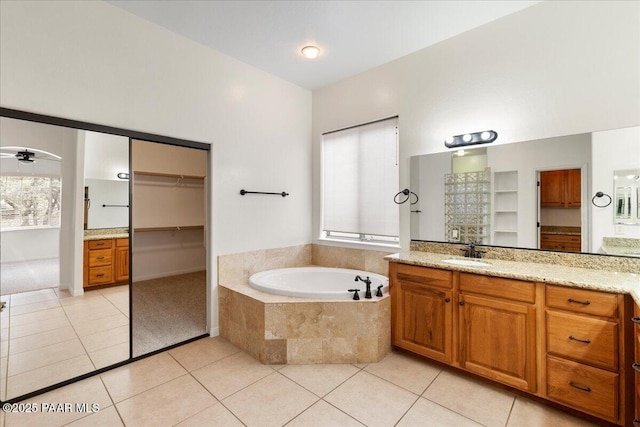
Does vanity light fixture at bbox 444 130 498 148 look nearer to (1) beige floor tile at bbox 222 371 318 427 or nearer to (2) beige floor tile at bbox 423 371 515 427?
(2) beige floor tile at bbox 423 371 515 427

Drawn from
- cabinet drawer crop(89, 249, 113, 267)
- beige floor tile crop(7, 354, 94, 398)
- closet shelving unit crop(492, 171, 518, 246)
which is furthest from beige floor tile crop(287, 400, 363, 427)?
cabinet drawer crop(89, 249, 113, 267)

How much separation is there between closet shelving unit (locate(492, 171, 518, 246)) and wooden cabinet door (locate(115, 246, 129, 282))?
3.13 meters

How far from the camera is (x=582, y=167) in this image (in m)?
2.07

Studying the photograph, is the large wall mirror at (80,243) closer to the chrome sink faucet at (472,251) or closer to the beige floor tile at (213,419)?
the beige floor tile at (213,419)

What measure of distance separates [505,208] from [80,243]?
11.4 feet

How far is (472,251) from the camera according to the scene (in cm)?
252

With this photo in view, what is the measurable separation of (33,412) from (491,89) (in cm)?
406

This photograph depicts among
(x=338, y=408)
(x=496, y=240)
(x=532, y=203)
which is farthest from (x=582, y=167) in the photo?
(x=338, y=408)

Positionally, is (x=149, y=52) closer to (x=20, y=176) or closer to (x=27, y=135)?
(x=27, y=135)

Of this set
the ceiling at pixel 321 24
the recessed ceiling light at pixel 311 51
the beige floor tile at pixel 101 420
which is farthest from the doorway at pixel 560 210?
the beige floor tile at pixel 101 420

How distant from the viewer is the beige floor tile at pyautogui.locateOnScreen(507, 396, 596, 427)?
5.58ft

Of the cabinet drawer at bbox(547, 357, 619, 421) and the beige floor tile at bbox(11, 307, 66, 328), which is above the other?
the beige floor tile at bbox(11, 307, 66, 328)

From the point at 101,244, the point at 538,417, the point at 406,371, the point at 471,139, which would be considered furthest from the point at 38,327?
the point at 471,139

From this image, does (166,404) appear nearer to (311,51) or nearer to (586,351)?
(586,351)
